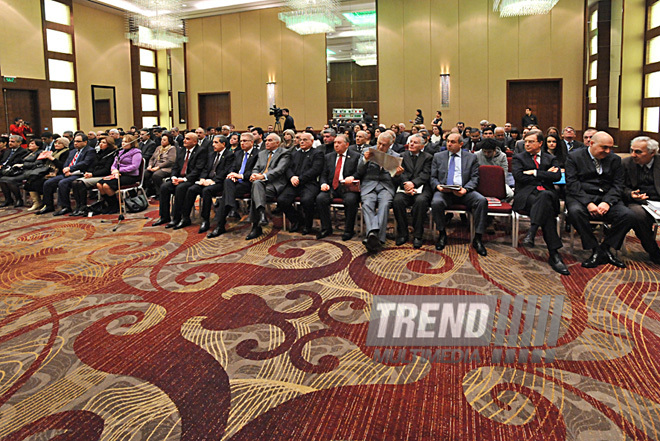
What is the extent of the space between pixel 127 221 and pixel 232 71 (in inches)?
472

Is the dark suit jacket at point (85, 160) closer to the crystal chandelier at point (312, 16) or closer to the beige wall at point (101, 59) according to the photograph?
the crystal chandelier at point (312, 16)

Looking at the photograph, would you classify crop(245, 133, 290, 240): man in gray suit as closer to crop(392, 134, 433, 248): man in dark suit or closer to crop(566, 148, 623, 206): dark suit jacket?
crop(392, 134, 433, 248): man in dark suit

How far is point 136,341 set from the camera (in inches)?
127

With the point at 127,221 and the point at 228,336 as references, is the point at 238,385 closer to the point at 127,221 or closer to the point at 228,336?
the point at 228,336

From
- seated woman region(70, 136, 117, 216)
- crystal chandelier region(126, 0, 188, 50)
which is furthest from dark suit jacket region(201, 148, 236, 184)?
crystal chandelier region(126, 0, 188, 50)

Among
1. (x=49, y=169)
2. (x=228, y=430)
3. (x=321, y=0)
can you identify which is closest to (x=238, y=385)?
(x=228, y=430)

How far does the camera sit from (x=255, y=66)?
57.3ft

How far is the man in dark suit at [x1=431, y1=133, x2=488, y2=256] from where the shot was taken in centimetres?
524

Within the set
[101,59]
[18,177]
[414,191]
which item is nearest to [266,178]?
[414,191]

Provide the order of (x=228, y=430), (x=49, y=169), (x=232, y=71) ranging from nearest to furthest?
(x=228, y=430)
(x=49, y=169)
(x=232, y=71)

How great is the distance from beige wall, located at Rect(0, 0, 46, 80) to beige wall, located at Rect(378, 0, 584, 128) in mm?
10916

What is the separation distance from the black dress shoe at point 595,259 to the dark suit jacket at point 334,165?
291 centimetres

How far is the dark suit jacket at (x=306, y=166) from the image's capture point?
6.33 m

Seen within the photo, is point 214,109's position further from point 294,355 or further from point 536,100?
point 294,355
